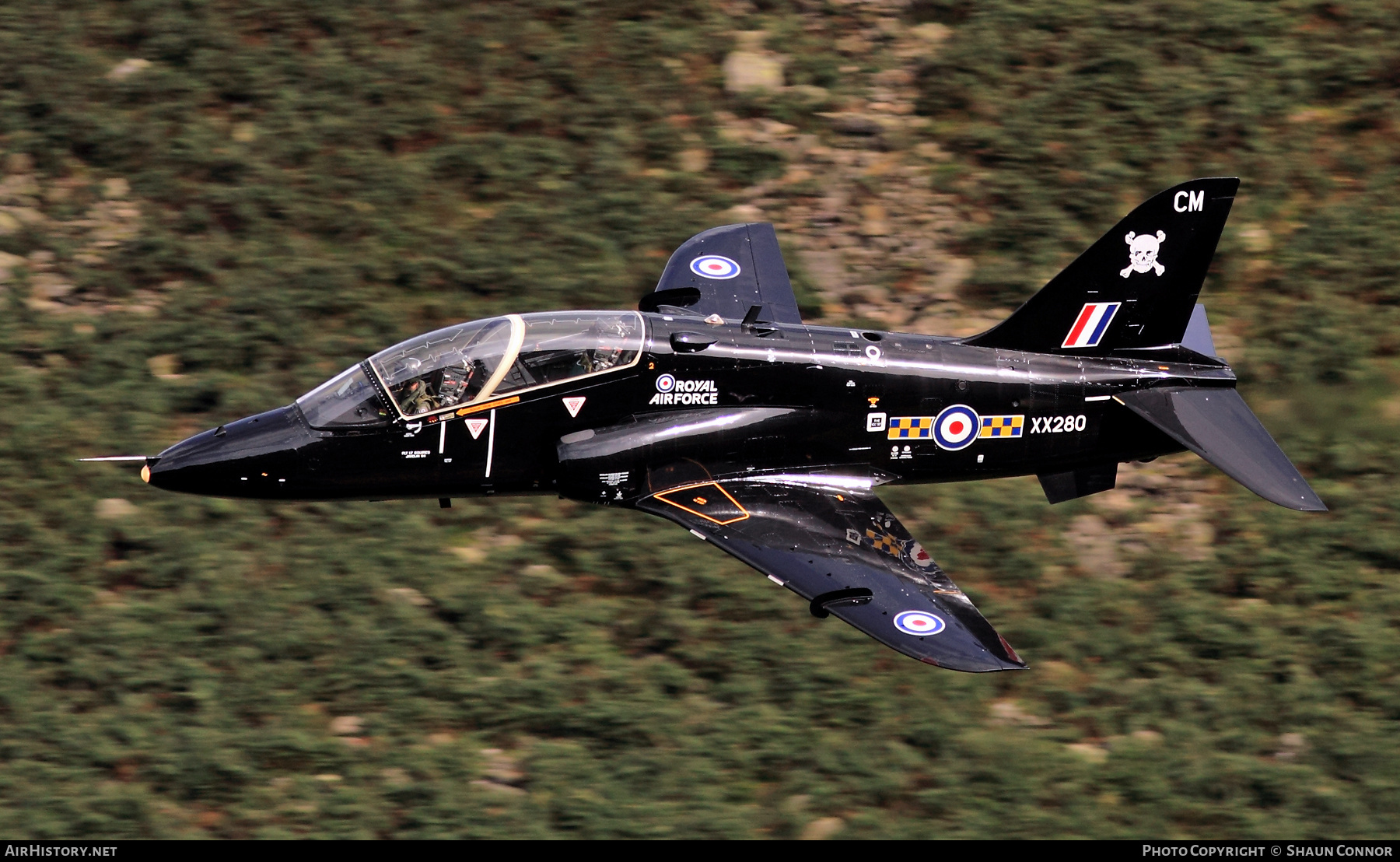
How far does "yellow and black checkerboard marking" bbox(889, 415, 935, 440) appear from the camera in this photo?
17.2 m

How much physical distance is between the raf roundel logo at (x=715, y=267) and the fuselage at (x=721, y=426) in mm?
2127

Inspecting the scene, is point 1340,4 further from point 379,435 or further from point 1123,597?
point 379,435

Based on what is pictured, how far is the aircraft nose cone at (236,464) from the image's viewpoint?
16.3 metres

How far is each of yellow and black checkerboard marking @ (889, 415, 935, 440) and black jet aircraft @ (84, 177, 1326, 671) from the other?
0.07 feet

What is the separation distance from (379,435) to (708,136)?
29.7 feet

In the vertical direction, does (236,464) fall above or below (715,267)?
below

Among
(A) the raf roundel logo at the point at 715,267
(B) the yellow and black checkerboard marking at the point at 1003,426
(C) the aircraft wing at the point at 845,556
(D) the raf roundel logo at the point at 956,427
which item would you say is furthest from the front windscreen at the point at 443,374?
(B) the yellow and black checkerboard marking at the point at 1003,426

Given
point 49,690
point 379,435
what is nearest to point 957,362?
point 379,435

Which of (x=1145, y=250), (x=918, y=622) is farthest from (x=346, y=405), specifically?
(x=1145, y=250)

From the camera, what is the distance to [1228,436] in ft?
55.6

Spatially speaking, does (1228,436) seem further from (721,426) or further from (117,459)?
(117,459)

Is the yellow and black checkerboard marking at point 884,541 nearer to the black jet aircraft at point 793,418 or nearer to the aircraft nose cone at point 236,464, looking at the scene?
the black jet aircraft at point 793,418

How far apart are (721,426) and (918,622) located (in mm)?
3337

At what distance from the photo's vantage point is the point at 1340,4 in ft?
80.9
